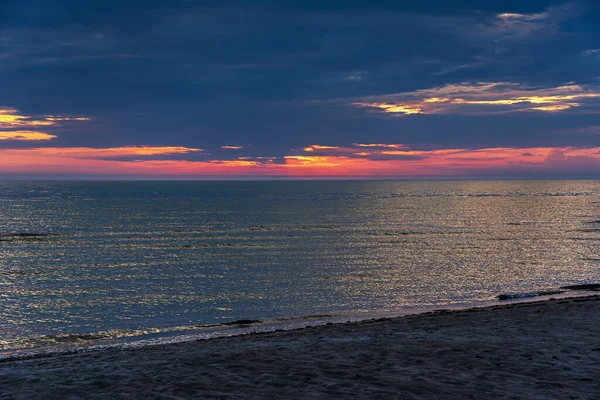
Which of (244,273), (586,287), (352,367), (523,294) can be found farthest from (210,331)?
(586,287)

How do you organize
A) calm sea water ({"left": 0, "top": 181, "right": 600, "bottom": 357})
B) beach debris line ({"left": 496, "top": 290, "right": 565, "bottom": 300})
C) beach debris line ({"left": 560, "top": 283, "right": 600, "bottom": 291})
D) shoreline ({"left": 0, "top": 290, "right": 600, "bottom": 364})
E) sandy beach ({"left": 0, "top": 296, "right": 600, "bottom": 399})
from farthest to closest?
beach debris line ({"left": 560, "top": 283, "right": 600, "bottom": 291}) → beach debris line ({"left": 496, "top": 290, "right": 565, "bottom": 300}) → calm sea water ({"left": 0, "top": 181, "right": 600, "bottom": 357}) → shoreline ({"left": 0, "top": 290, "right": 600, "bottom": 364}) → sandy beach ({"left": 0, "top": 296, "right": 600, "bottom": 399})

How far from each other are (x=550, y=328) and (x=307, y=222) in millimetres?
63066

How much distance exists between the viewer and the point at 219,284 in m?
34.2

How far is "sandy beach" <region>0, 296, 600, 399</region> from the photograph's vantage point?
36.7 ft

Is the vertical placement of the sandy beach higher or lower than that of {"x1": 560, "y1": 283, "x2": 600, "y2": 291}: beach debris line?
higher

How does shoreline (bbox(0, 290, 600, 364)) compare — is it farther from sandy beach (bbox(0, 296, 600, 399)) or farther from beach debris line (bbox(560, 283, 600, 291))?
beach debris line (bbox(560, 283, 600, 291))

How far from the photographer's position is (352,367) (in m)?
13.1

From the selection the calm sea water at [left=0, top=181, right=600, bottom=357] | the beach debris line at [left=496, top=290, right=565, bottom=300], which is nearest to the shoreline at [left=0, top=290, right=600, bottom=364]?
the calm sea water at [left=0, top=181, right=600, bottom=357]

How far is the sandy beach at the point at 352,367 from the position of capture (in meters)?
11.2

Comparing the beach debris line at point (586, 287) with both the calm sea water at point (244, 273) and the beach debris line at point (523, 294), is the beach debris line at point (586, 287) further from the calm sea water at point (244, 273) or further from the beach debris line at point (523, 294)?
the beach debris line at point (523, 294)

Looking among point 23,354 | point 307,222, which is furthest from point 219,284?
point 307,222

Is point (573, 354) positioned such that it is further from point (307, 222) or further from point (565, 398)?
point (307, 222)

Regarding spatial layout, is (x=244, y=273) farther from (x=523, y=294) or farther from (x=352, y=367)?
(x=352, y=367)

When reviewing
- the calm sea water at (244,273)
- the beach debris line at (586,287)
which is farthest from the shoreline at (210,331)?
the beach debris line at (586,287)
